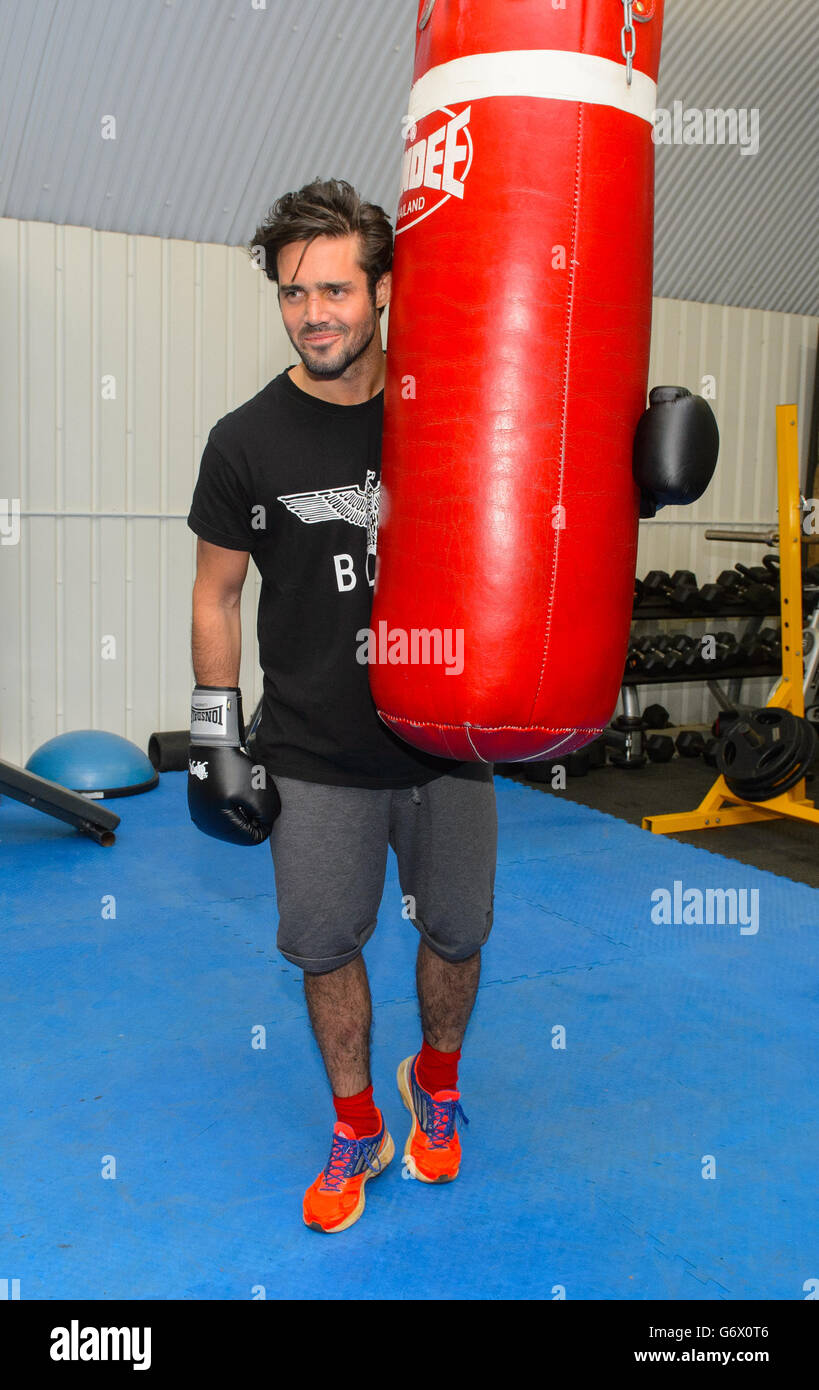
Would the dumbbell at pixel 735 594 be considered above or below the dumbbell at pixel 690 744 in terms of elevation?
above

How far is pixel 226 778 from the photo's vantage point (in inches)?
74.7

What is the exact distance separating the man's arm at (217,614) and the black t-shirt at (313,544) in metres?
0.04

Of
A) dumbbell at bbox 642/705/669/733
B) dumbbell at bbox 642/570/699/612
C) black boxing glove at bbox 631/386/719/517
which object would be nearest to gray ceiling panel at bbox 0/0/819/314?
dumbbell at bbox 642/570/699/612

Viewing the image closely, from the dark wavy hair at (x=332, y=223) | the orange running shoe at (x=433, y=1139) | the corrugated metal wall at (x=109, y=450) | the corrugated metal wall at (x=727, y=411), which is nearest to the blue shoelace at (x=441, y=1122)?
the orange running shoe at (x=433, y=1139)

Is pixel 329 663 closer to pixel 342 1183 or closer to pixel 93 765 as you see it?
pixel 342 1183

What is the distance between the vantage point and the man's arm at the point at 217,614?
1.94 metres

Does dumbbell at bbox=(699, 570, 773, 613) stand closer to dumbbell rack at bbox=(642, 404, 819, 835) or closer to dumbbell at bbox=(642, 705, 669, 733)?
dumbbell at bbox=(642, 705, 669, 733)

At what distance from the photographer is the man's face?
5.84 ft

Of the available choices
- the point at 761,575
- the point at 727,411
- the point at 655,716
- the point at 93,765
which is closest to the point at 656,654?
the point at 655,716

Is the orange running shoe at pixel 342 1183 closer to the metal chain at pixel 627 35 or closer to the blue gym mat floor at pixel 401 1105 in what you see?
the blue gym mat floor at pixel 401 1105

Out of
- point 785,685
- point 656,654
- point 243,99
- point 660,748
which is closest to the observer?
point 785,685

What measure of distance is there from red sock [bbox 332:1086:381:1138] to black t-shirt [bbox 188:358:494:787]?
1.84 ft

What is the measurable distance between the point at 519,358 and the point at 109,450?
415cm

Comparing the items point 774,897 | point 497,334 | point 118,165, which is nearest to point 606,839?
point 774,897
